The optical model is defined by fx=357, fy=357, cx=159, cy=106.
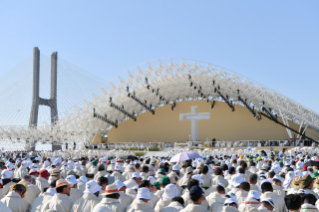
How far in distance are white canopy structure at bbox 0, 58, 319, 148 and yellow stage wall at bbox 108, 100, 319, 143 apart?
3.27m

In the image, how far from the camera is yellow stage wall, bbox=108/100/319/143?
54.9 metres

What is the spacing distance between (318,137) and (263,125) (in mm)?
7969

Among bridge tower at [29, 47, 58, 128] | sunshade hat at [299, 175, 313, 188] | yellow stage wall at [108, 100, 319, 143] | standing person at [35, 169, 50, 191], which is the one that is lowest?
standing person at [35, 169, 50, 191]

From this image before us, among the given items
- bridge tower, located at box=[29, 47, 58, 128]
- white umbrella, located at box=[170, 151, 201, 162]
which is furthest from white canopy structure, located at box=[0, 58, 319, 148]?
white umbrella, located at box=[170, 151, 201, 162]

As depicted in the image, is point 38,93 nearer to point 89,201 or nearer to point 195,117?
point 195,117

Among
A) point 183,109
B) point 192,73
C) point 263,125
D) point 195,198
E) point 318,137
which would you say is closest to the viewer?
point 195,198

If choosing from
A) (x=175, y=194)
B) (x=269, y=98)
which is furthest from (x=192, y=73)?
(x=175, y=194)

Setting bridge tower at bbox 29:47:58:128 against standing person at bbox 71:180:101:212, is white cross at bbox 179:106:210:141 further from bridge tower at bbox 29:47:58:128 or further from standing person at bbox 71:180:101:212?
standing person at bbox 71:180:101:212

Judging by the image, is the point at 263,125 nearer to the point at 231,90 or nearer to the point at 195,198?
the point at 231,90

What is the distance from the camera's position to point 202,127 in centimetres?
5825

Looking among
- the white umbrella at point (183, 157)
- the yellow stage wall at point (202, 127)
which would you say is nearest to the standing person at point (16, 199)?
the white umbrella at point (183, 157)

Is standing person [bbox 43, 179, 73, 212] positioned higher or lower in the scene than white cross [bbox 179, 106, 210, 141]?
lower

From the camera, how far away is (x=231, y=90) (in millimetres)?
47750

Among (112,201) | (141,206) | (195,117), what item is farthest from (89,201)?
(195,117)
